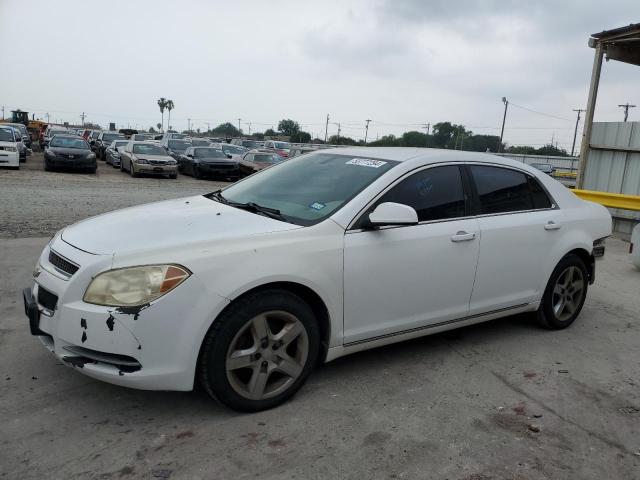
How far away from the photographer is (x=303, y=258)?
3336mm

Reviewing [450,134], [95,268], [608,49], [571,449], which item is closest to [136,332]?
[95,268]

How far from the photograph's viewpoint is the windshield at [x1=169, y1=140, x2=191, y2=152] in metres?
27.5

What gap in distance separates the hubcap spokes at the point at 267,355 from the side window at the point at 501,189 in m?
1.90

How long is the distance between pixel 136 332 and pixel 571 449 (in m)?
2.49

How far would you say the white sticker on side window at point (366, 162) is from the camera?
4041 millimetres

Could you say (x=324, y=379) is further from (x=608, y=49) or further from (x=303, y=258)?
(x=608, y=49)

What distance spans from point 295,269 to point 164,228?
86 cm

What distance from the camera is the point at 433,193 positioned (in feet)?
13.4

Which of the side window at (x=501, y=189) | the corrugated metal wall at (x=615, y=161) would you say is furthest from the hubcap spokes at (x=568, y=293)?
the corrugated metal wall at (x=615, y=161)

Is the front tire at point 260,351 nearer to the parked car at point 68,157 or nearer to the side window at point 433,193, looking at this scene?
the side window at point 433,193

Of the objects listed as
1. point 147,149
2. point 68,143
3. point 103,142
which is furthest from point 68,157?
point 103,142

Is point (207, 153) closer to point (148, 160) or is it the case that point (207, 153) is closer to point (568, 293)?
point (148, 160)

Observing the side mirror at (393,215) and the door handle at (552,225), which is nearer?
the side mirror at (393,215)

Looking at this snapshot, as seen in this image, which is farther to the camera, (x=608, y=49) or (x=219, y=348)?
(x=608, y=49)
